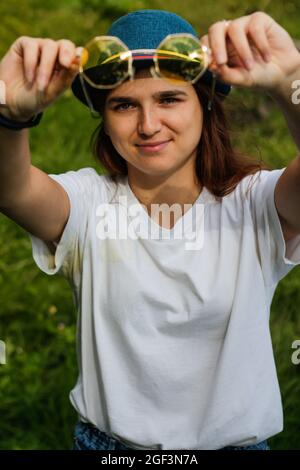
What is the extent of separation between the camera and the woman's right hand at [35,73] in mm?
1565

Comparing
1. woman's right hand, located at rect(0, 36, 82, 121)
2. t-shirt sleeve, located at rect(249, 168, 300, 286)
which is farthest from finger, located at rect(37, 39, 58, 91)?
t-shirt sleeve, located at rect(249, 168, 300, 286)

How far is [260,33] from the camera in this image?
60.8 inches

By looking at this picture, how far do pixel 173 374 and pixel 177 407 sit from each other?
0.31ft

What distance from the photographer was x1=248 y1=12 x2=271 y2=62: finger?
60.8 inches

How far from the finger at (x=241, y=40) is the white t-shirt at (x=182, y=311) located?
49 centimetres

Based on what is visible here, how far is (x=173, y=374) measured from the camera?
2.02 m

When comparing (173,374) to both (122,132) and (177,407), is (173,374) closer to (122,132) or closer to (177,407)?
(177,407)

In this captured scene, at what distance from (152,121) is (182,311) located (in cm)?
50

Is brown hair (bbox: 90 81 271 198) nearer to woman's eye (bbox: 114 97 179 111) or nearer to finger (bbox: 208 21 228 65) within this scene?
woman's eye (bbox: 114 97 179 111)

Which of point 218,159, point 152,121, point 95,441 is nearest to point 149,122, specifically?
point 152,121

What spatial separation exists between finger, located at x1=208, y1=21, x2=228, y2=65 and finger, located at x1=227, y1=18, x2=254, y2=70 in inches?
0.7

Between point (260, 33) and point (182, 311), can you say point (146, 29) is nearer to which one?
point (260, 33)

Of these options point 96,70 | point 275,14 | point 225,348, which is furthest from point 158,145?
point 275,14

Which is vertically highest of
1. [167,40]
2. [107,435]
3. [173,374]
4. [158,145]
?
[167,40]
